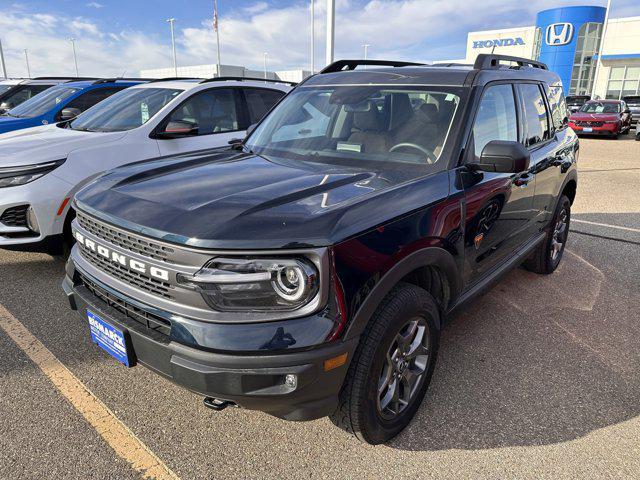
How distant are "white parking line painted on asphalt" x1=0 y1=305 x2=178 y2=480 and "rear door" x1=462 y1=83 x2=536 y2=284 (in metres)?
2.01

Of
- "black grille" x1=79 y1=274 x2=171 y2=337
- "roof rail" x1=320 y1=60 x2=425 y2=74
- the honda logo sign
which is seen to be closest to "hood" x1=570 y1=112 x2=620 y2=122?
"roof rail" x1=320 y1=60 x2=425 y2=74

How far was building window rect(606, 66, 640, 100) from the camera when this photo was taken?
121ft

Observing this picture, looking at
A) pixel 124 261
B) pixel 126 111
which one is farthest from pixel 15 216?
pixel 124 261

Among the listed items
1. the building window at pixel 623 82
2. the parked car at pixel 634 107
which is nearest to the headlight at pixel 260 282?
the parked car at pixel 634 107

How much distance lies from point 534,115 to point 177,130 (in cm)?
344

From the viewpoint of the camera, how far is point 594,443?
2.46 metres

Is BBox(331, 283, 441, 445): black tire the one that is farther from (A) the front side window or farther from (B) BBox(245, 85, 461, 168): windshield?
(A) the front side window

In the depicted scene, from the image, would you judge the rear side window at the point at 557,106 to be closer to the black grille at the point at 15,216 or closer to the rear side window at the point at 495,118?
the rear side window at the point at 495,118

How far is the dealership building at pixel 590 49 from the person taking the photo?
36875 mm

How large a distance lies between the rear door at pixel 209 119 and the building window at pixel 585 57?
Answer: 41736mm

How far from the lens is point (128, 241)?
2.13m

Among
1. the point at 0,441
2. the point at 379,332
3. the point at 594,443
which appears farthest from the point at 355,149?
the point at 0,441

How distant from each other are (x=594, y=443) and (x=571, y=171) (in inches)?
118

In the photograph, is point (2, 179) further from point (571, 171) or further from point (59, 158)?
point (571, 171)
